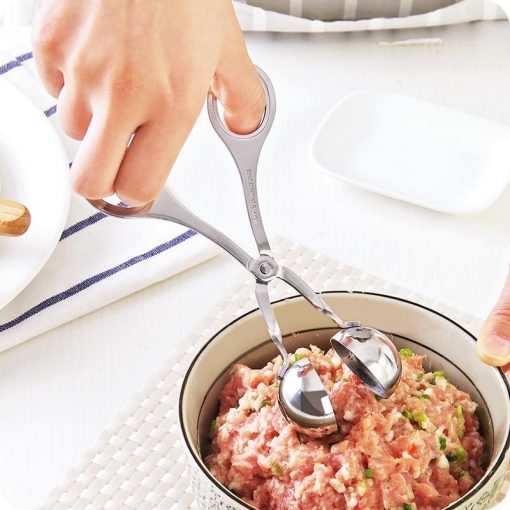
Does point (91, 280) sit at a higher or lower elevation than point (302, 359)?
lower

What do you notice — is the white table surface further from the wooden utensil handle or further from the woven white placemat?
the wooden utensil handle

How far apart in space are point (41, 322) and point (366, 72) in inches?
30.3

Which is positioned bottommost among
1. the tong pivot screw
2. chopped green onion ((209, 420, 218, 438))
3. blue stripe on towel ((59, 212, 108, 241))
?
blue stripe on towel ((59, 212, 108, 241))

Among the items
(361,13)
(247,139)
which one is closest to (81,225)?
(247,139)

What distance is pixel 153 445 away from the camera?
102 centimetres

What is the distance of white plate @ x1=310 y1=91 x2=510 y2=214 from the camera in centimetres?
136

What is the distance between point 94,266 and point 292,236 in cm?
29

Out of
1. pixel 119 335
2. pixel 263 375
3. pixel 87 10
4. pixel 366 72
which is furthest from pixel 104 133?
pixel 366 72

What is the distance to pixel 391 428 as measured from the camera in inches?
32.3

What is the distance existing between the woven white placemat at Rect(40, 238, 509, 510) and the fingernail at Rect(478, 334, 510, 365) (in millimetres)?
183

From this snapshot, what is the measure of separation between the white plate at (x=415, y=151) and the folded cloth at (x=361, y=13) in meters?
0.19

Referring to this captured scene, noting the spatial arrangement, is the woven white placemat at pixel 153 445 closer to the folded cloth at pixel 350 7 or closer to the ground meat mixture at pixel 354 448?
the ground meat mixture at pixel 354 448

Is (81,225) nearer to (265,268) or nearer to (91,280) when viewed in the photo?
(91,280)

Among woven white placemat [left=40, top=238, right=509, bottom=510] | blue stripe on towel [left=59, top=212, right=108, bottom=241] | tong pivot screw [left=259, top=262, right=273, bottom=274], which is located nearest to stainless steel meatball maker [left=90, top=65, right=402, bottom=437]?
tong pivot screw [left=259, top=262, right=273, bottom=274]
